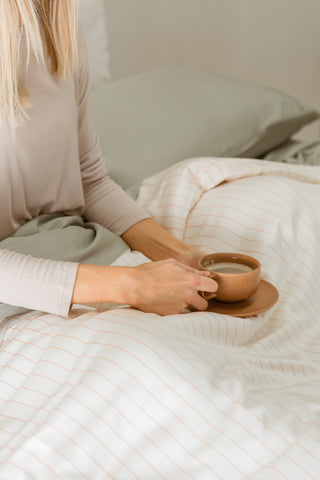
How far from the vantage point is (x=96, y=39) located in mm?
2023

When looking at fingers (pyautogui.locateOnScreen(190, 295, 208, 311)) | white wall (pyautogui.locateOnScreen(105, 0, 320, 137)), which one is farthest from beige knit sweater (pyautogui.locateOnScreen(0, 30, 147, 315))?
white wall (pyautogui.locateOnScreen(105, 0, 320, 137))

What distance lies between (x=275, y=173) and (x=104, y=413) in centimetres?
81

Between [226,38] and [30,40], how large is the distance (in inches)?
69.6

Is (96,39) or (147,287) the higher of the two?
(96,39)

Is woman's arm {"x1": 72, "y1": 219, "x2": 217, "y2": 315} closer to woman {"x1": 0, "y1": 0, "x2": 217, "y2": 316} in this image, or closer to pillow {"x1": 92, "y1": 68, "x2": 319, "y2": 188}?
woman {"x1": 0, "y1": 0, "x2": 217, "y2": 316}

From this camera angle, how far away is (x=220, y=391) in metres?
0.73

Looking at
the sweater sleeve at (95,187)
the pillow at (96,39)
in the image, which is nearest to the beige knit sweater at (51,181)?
the sweater sleeve at (95,187)

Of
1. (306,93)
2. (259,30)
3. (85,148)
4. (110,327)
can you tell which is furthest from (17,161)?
(306,93)

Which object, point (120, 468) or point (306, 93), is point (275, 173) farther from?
point (306, 93)

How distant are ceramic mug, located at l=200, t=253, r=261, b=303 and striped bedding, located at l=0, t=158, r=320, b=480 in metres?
0.05

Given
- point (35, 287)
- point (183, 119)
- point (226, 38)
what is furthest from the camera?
point (226, 38)

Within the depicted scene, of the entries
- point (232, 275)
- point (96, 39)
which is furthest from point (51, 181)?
point (96, 39)

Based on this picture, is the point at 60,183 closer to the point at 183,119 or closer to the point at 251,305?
the point at 251,305

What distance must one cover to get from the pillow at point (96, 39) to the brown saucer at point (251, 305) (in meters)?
1.24
